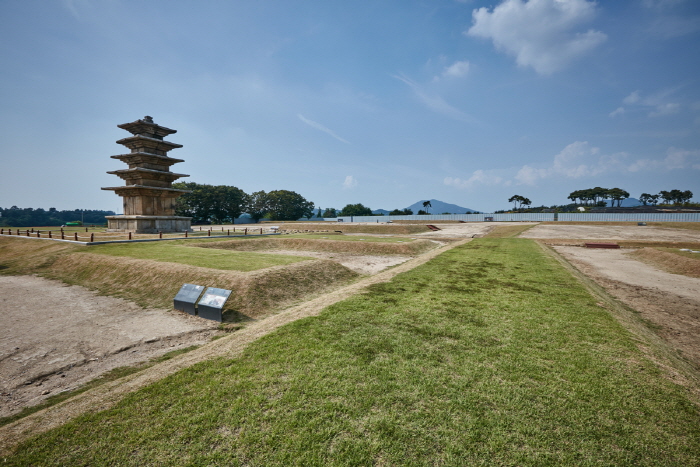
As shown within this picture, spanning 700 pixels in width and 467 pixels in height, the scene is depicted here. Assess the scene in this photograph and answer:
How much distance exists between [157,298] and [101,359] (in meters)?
5.31

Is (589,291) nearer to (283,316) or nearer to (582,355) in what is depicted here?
(582,355)

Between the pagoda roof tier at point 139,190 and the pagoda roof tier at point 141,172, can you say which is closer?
the pagoda roof tier at point 139,190

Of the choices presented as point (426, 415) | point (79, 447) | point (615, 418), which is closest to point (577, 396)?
A: point (615, 418)

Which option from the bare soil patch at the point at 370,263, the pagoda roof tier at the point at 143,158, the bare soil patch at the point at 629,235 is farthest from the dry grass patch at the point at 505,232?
the pagoda roof tier at the point at 143,158

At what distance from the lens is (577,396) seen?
14.8 feet

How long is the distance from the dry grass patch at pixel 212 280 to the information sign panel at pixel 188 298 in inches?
39.6

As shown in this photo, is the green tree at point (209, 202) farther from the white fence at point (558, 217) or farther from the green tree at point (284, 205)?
the white fence at point (558, 217)

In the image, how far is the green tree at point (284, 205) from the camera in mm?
103500

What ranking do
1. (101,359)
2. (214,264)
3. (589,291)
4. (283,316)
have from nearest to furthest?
(101,359), (283,316), (589,291), (214,264)

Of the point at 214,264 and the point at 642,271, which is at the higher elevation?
the point at 214,264

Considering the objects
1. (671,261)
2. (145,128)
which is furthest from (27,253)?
(671,261)

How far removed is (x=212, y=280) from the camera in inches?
489

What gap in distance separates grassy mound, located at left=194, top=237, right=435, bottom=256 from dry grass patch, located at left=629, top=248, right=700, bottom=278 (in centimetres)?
1597

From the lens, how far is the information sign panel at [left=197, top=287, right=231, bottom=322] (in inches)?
370
